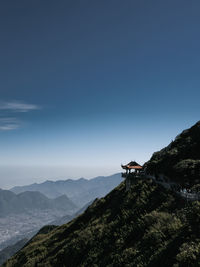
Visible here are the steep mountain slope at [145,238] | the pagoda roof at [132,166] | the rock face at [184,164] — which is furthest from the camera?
the pagoda roof at [132,166]

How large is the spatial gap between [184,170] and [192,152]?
243 inches

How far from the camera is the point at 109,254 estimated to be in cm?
1556

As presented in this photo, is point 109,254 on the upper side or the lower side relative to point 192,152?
lower

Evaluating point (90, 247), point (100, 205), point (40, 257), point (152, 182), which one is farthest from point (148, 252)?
point (100, 205)

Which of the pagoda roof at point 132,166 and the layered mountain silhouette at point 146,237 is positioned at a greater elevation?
the pagoda roof at point 132,166

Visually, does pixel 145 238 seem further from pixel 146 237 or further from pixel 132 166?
pixel 132 166

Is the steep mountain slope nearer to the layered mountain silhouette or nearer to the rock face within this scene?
the layered mountain silhouette

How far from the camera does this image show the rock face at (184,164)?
82.0 ft

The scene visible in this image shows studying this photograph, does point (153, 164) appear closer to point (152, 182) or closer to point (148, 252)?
point (152, 182)

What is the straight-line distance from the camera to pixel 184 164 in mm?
27453

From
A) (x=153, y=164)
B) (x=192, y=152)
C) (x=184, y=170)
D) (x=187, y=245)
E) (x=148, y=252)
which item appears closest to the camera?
(x=187, y=245)

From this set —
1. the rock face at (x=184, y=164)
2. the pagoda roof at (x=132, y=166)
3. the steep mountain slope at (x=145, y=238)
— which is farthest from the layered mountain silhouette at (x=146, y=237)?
the pagoda roof at (x=132, y=166)

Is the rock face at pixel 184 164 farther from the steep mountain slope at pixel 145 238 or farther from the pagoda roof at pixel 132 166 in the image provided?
the steep mountain slope at pixel 145 238

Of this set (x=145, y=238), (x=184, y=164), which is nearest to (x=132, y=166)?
(x=184, y=164)
